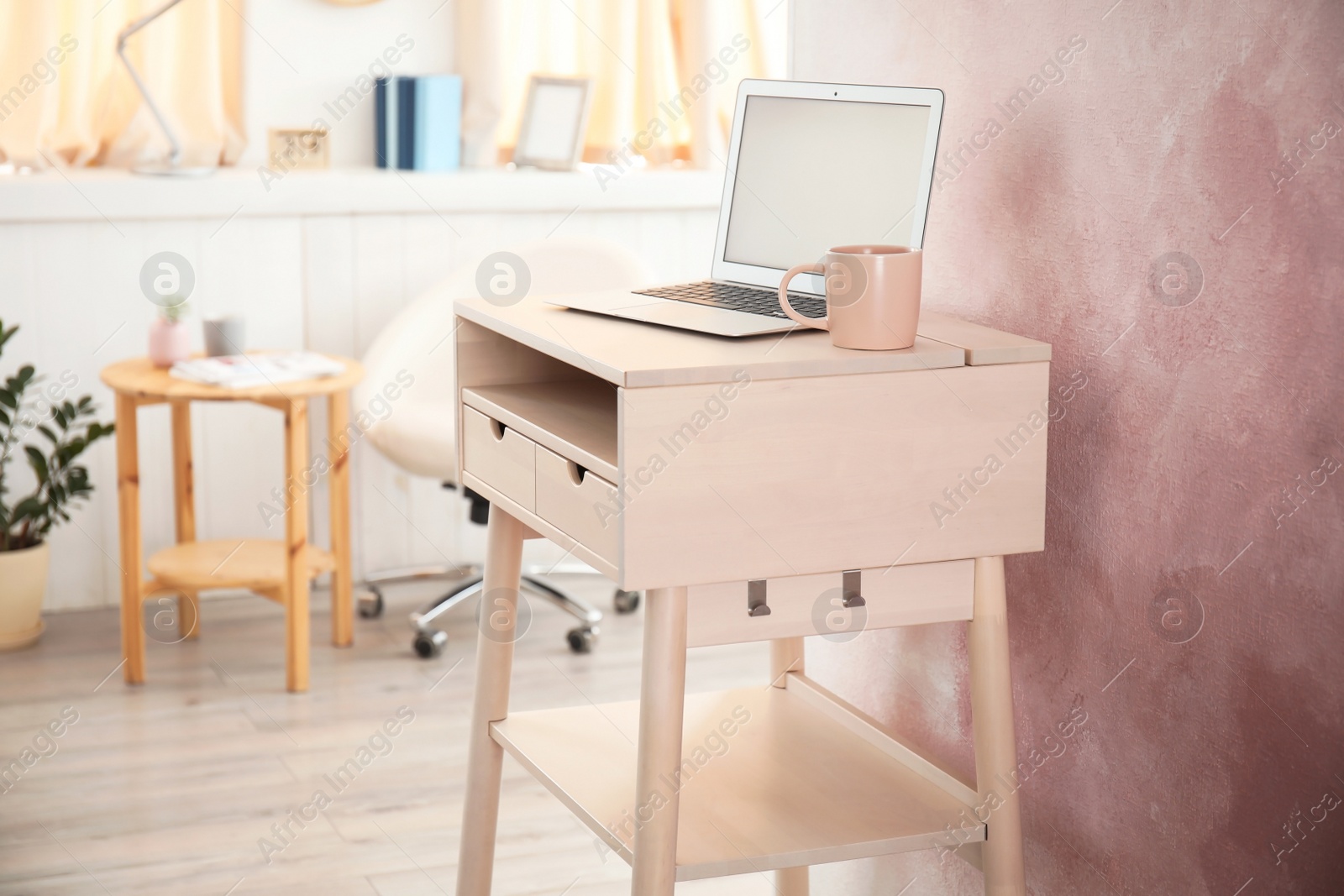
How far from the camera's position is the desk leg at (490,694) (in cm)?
162

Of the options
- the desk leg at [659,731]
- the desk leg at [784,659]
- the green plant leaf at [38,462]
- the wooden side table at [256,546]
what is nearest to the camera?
the desk leg at [659,731]

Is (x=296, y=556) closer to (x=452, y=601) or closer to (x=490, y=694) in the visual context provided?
(x=452, y=601)

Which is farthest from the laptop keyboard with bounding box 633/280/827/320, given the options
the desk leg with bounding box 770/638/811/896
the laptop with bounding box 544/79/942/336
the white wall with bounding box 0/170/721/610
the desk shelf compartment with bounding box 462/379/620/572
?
the white wall with bounding box 0/170/721/610

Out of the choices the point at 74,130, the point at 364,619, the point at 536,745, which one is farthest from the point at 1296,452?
the point at 74,130

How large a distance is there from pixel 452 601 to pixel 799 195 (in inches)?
74.7

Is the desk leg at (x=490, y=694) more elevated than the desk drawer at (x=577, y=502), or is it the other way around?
the desk drawer at (x=577, y=502)

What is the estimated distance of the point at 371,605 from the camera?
3385mm

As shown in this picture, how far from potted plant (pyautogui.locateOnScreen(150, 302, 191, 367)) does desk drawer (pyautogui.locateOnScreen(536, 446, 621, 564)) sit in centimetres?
183

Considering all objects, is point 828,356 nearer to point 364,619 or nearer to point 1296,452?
point 1296,452

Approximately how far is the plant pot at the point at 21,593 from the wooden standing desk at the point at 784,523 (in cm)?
194

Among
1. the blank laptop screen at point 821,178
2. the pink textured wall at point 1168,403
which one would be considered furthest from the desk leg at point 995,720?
the blank laptop screen at point 821,178

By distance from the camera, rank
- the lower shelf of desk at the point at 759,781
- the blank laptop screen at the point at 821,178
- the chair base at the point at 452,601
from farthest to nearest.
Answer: the chair base at the point at 452,601 < the blank laptop screen at the point at 821,178 < the lower shelf of desk at the point at 759,781

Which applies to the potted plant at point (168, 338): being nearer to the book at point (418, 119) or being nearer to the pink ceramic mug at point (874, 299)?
the book at point (418, 119)

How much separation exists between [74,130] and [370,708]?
1.58 m
